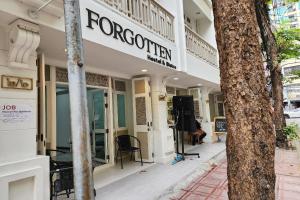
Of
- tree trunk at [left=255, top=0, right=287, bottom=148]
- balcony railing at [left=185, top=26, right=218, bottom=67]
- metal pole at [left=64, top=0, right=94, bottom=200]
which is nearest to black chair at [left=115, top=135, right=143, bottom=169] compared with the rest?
balcony railing at [left=185, top=26, right=218, bottom=67]

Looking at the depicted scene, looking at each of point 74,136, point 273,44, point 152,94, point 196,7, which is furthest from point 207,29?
point 74,136

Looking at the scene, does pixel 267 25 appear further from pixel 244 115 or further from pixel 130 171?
pixel 244 115

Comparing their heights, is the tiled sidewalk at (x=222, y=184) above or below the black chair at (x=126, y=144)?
below

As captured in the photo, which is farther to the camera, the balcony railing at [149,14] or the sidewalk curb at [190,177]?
the balcony railing at [149,14]

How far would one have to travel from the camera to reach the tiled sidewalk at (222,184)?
4.07 metres

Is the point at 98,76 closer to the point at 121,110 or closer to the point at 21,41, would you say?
the point at 121,110

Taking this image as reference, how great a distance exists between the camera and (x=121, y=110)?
288 inches

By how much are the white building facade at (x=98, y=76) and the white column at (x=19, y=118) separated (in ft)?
0.04

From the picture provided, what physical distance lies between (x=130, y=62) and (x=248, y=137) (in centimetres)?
370

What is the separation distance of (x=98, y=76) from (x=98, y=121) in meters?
1.24

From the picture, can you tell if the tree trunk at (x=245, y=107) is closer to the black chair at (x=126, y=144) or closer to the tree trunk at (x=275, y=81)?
the black chair at (x=126, y=144)

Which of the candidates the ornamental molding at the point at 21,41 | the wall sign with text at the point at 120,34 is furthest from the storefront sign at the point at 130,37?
the ornamental molding at the point at 21,41

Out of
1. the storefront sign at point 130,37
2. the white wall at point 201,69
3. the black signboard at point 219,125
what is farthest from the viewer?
the black signboard at point 219,125

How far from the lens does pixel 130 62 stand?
5246 mm
